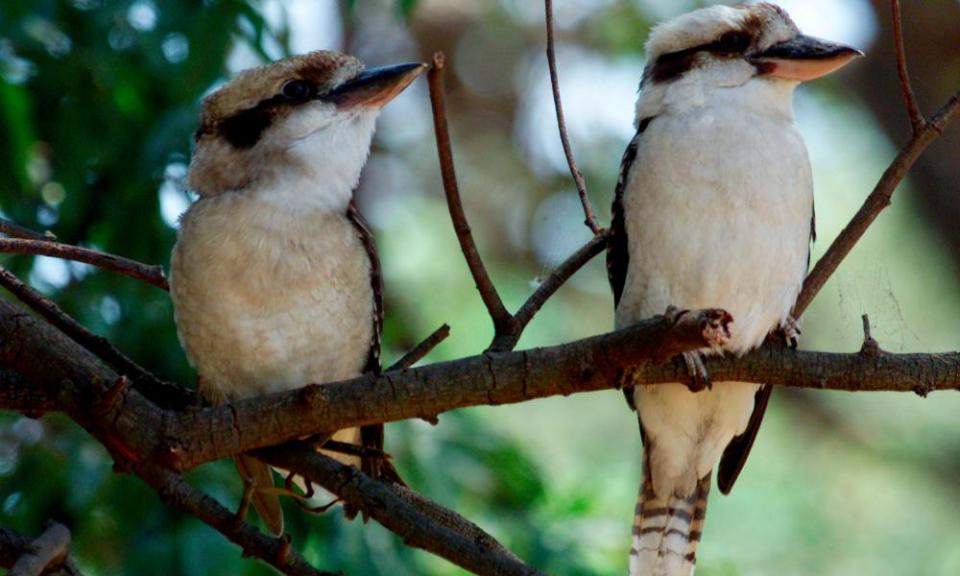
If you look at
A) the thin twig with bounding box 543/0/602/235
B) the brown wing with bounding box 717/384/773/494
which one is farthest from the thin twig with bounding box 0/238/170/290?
the brown wing with bounding box 717/384/773/494

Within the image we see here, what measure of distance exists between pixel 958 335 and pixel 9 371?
5.07 m

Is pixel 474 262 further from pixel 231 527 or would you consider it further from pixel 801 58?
pixel 801 58

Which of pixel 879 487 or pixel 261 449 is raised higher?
pixel 879 487

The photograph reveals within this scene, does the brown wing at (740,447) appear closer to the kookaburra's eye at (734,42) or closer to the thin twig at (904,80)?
the kookaburra's eye at (734,42)

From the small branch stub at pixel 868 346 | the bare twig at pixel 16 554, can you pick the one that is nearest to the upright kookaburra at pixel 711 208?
the small branch stub at pixel 868 346

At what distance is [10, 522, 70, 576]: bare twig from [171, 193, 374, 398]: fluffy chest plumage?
23.2 inches

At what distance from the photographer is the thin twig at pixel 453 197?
226 cm

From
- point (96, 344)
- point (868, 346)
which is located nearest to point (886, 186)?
point (868, 346)

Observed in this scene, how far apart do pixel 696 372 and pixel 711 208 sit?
0.57 metres

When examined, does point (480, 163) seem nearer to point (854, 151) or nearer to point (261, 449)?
point (854, 151)

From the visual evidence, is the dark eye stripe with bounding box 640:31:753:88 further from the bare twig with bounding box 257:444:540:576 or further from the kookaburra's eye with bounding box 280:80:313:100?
the bare twig with bounding box 257:444:540:576

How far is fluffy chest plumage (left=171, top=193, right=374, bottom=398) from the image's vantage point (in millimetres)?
2873

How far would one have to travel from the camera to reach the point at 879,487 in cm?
775

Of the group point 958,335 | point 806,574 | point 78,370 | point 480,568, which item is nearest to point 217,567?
point 78,370
